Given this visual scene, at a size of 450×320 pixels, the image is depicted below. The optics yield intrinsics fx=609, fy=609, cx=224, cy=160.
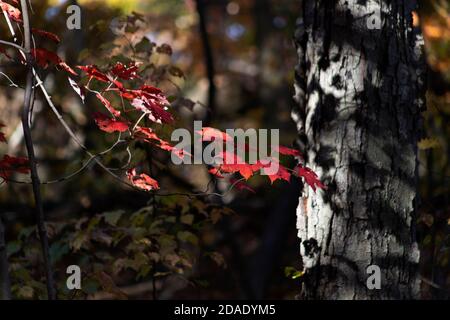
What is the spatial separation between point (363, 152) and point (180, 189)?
135 inches

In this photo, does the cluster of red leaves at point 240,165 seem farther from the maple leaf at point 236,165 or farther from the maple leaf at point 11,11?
the maple leaf at point 11,11

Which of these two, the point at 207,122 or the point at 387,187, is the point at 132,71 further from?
the point at 207,122

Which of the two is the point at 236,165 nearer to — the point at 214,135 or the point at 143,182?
the point at 214,135

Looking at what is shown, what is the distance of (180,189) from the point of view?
237 inches

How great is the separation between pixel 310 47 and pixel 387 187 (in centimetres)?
78

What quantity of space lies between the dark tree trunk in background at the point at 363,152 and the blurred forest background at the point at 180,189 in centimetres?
30

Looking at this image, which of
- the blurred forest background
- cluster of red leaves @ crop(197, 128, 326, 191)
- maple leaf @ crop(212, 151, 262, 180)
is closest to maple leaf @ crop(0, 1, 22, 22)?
the blurred forest background

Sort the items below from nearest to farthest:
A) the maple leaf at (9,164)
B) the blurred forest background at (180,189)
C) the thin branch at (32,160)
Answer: the thin branch at (32,160) → the maple leaf at (9,164) → the blurred forest background at (180,189)

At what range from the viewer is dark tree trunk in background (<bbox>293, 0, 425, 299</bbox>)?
9.09 ft

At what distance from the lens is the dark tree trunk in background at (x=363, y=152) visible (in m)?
2.77

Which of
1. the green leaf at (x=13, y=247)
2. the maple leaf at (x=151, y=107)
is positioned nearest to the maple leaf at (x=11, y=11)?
the maple leaf at (x=151, y=107)

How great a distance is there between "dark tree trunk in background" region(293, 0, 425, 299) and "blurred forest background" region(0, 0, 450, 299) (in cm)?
30

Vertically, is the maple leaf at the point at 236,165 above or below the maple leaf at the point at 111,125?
below

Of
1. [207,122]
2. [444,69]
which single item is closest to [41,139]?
[207,122]
